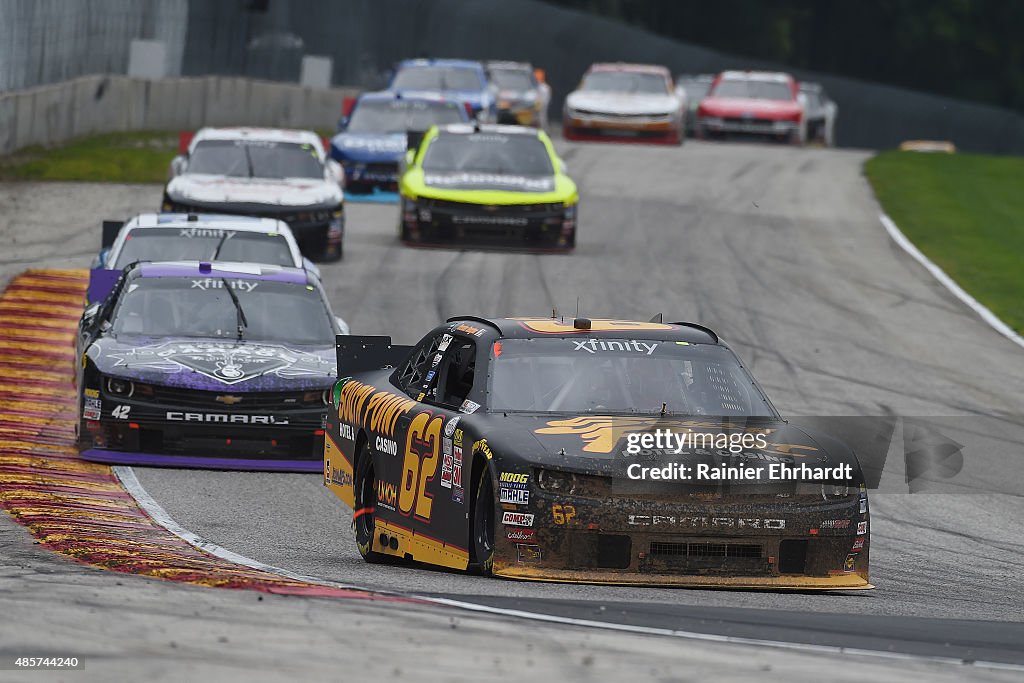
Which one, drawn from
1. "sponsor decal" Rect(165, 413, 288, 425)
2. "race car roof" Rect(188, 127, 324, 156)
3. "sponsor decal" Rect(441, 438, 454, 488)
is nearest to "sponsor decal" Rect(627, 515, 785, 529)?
"sponsor decal" Rect(441, 438, 454, 488)

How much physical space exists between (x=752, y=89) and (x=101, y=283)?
89.7 feet

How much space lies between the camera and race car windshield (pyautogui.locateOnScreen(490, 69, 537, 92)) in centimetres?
3966

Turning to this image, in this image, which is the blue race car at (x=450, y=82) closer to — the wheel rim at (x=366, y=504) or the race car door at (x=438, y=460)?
the wheel rim at (x=366, y=504)

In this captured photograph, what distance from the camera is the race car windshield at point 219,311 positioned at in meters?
13.9

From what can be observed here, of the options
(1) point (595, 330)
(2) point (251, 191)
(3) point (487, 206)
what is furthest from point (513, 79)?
(1) point (595, 330)

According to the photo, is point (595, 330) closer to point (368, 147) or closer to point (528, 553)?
point (528, 553)

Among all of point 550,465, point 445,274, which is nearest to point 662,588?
point 550,465

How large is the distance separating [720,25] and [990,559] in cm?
6907

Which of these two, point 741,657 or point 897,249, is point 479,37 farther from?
point 741,657

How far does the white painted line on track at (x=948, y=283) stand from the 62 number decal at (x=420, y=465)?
37.8ft

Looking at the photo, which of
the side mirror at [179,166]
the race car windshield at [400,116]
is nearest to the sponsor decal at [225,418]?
the side mirror at [179,166]

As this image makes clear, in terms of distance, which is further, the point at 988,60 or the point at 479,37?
the point at 988,60

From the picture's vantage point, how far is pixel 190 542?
9.73 metres

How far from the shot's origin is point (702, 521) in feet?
27.7
